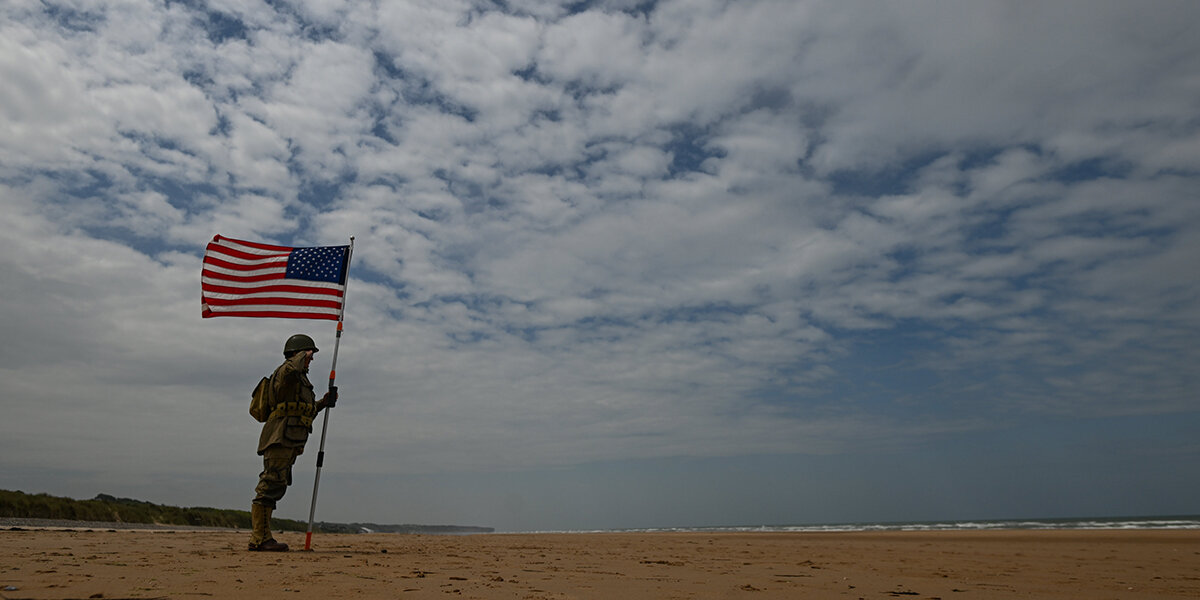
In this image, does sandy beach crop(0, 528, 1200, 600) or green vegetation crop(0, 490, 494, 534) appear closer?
sandy beach crop(0, 528, 1200, 600)

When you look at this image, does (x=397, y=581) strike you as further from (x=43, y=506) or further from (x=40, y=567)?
(x=43, y=506)

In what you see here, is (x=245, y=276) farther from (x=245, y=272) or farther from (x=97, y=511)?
(x=97, y=511)

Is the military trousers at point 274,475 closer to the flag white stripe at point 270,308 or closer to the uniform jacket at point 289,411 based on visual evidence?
the uniform jacket at point 289,411

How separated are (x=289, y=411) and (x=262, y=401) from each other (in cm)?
49

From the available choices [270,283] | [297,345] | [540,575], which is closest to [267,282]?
[270,283]

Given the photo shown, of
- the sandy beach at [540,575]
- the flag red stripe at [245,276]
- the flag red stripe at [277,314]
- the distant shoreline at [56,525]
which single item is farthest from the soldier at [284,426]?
the distant shoreline at [56,525]

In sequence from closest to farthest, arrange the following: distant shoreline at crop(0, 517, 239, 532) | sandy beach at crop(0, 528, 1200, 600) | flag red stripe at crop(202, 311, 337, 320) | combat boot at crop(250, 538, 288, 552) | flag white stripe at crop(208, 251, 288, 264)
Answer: sandy beach at crop(0, 528, 1200, 600) < combat boot at crop(250, 538, 288, 552) < flag red stripe at crop(202, 311, 337, 320) < flag white stripe at crop(208, 251, 288, 264) < distant shoreline at crop(0, 517, 239, 532)

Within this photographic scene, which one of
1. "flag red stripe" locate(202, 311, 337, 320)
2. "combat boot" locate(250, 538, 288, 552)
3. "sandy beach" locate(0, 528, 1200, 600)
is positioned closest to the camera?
"sandy beach" locate(0, 528, 1200, 600)

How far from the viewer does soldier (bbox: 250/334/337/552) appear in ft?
31.5

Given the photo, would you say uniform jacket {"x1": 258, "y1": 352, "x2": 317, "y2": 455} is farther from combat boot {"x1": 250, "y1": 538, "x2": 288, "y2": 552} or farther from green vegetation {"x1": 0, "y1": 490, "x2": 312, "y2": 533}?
green vegetation {"x1": 0, "y1": 490, "x2": 312, "y2": 533}

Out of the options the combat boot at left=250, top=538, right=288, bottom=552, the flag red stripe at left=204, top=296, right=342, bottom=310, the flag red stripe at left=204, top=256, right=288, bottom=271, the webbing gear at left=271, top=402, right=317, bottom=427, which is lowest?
the combat boot at left=250, top=538, right=288, bottom=552

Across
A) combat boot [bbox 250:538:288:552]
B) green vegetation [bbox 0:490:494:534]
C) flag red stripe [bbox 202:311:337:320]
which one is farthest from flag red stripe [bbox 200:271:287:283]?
green vegetation [bbox 0:490:494:534]

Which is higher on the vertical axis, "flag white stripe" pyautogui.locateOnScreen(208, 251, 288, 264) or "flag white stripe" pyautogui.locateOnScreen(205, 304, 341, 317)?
"flag white stripe" pyautogui.locateOnScreen(208, 251, 288, 264)

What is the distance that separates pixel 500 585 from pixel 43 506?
61.3ft
